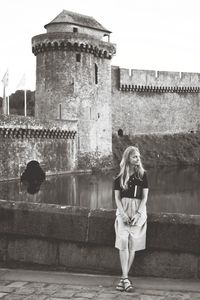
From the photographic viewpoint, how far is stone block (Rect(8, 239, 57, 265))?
15.5 ft

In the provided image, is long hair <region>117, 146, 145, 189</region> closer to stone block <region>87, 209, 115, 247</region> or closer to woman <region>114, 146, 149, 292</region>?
woman <region>114, 146, 149, 292</region>

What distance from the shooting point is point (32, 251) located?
15.8 ft

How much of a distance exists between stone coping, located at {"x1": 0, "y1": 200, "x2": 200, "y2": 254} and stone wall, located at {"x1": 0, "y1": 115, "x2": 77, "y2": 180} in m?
18.6

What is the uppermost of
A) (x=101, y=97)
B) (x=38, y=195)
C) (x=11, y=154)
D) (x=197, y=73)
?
(x=197, y=73)

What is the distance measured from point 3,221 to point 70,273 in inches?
35.8

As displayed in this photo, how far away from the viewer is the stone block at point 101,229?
455cm

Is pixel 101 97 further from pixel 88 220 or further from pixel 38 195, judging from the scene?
pixel 88 220

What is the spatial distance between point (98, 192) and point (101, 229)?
15826mm

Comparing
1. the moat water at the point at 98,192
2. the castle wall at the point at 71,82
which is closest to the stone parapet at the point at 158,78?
the castle wall at the point at 71,82

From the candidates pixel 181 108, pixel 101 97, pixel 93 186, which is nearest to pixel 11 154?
pixel 93 186

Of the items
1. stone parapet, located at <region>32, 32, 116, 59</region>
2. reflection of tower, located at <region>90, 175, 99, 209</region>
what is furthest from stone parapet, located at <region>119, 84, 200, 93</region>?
reflection of tower, located at <region>90, 175, 99, 209</region>

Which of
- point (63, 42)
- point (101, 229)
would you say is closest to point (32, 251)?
point (101, 229)

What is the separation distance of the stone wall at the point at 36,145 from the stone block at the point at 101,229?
19.0m

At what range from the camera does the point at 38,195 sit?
19.0 m
